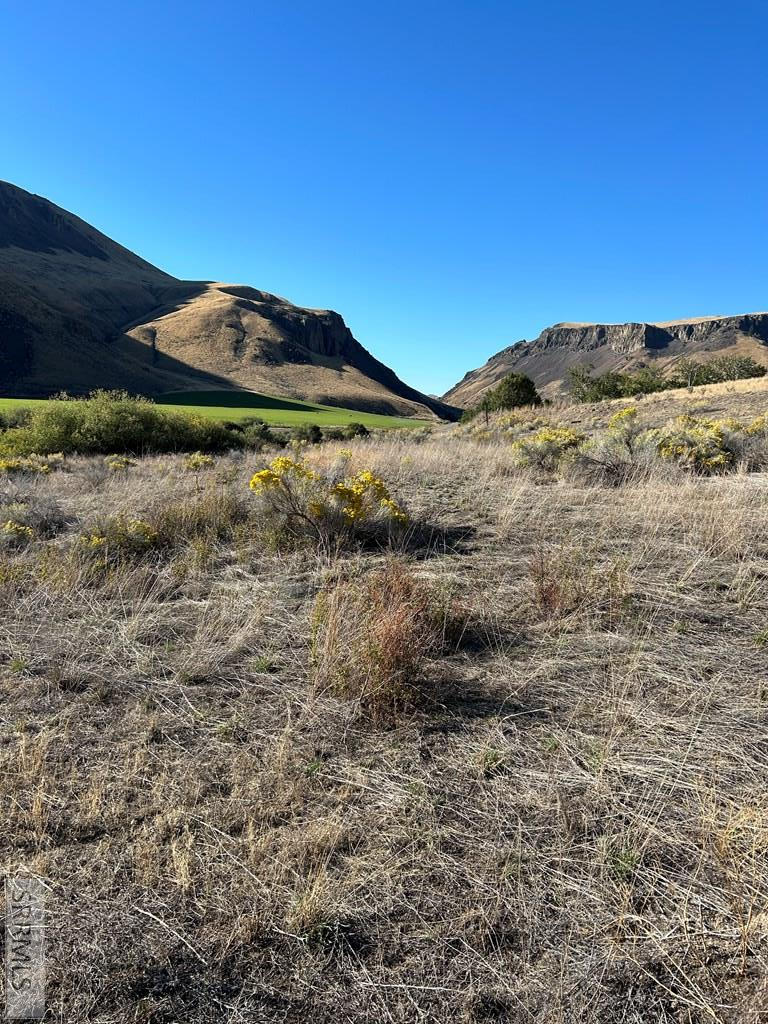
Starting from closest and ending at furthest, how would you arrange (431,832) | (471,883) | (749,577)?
(471,883) → (431,832) → (749,577)

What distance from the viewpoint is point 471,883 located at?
1.80 metres

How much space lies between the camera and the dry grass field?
1.54 metres

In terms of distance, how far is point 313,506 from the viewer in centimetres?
536

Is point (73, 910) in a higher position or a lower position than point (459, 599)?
lower

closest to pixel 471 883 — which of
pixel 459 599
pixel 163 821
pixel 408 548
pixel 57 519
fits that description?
pixel 163 821

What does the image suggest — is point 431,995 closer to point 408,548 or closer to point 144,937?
point 144,937

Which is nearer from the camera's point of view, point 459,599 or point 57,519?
point 459,599

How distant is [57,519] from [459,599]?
5063 mm

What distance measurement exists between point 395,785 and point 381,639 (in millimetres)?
857

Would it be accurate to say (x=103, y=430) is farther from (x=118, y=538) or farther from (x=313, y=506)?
(x=313, y=506)

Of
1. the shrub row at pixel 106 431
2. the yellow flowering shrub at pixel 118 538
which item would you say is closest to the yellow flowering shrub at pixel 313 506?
the yellow flowering shrub at pixel 118 538

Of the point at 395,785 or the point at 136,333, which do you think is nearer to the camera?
the point at 395,785

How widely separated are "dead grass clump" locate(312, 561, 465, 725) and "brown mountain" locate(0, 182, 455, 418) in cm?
9060

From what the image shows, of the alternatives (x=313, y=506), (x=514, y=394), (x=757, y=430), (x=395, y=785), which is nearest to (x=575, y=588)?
(x=395, y=785)
